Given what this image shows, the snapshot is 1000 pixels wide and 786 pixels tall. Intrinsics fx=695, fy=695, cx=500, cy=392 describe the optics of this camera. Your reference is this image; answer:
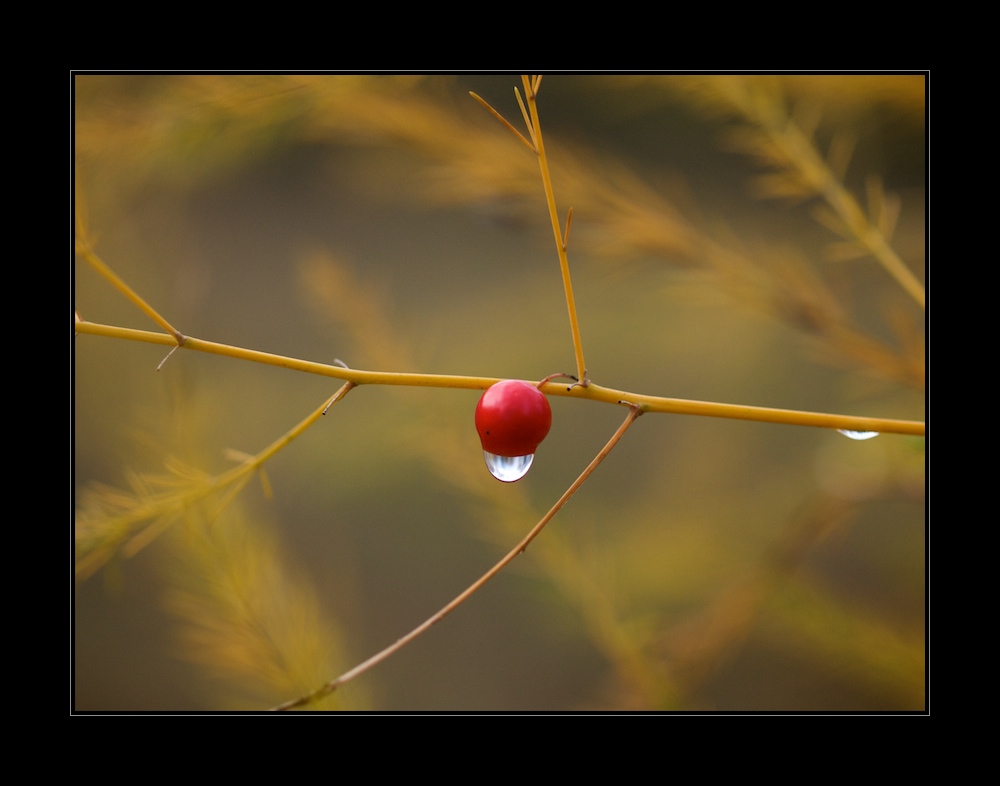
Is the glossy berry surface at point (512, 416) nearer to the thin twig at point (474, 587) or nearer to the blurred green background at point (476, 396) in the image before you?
the thin twig at point (474, 587)

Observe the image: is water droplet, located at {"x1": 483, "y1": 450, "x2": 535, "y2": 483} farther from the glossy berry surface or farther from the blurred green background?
the blurred green background

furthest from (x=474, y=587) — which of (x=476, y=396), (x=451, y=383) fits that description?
(x=476, y=396)

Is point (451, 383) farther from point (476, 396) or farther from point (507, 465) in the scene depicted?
point (476, 396)

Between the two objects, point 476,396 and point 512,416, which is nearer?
point 512,416

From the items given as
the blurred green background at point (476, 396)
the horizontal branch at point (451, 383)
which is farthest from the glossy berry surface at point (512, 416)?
the blurred green background at point (476, 396)

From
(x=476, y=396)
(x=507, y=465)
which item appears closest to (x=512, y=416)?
(x=507, y=465)

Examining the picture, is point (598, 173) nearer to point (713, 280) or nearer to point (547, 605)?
point (713, 280)
